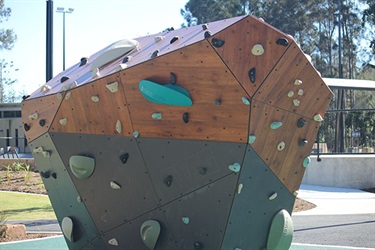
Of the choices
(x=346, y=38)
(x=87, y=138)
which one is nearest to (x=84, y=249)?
(x=87, y=138)

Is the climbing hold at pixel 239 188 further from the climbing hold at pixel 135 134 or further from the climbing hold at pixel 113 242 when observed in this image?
the climbing hold at pixel 113 242

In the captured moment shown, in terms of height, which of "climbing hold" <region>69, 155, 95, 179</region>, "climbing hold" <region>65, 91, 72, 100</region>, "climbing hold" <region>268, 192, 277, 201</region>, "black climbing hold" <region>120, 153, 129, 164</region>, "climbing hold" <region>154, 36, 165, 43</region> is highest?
"climbing hold" <region>154, 36, 165, 43</region>

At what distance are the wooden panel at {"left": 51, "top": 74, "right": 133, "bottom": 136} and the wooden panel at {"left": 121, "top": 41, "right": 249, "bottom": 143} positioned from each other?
0.55 ft

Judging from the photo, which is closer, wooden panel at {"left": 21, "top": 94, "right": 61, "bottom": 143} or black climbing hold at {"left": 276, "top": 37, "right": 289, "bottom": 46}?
black climbing hold at {"left": 276, "top": 37, "right": 289, "bottom": 46}

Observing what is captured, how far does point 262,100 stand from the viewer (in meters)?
6.15

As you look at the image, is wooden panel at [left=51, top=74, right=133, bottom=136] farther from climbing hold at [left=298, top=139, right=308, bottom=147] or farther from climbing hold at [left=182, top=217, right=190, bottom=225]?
climbing hold at [left=298, top=139, right=308, bottom=147]

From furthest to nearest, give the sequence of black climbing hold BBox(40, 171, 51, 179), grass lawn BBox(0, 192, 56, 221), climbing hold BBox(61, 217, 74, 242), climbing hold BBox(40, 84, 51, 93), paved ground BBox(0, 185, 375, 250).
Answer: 1. grass lawn BBox(0, 192, 56, 221)
2. paved ground BBox(0, 185, 375, 250)
3. climbing hold BBox(40, 84, 51, 93)
4. black climbing hold BBox(40, 171, 51, 179)
5. climbing hold BBox(61, 217, 74, 242)

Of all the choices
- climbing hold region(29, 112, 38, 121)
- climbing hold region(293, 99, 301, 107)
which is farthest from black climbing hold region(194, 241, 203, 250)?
climbing hold region(29, 112, 38, 121)

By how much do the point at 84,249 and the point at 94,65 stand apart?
8.01 feet

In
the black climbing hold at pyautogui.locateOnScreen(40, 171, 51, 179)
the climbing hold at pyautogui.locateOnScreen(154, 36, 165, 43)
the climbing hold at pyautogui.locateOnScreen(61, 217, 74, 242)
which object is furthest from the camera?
the black climbing hold at pyautogui.locateOnScreen(40, 171, 51, 179)

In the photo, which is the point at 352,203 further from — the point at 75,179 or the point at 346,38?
the point at 346,38

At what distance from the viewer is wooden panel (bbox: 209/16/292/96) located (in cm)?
604

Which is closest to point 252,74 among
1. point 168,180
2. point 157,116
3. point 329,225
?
point 157,116

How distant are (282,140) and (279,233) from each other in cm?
118
